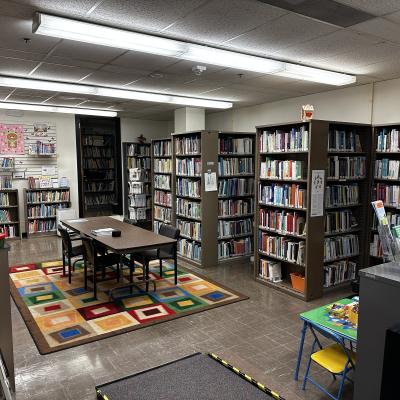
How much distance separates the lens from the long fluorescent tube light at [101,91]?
18.7 ft

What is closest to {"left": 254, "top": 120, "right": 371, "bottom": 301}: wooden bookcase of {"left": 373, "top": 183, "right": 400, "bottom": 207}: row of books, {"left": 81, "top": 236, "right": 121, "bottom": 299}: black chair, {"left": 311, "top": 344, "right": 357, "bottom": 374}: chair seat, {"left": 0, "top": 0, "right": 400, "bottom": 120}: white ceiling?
{"left": 373, "top": 183, "right": 400, "bottom": 207}: row of books

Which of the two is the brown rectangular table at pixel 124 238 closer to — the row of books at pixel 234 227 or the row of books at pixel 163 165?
the row of books at pixel 234 227

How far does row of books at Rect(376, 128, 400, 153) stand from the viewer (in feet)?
16.2

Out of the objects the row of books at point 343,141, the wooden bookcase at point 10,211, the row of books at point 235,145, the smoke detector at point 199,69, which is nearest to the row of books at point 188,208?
the row of books at point 235,145

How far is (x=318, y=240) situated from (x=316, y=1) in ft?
9.65

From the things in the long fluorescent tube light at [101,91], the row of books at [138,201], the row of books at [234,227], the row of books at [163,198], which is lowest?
the row of books at [234,227]

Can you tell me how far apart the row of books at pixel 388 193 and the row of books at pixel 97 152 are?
24.5 feet

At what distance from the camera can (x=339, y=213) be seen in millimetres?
5121

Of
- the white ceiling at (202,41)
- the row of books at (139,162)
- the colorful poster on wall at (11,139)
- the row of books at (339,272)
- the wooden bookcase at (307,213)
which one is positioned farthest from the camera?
the row of books at (139,162)

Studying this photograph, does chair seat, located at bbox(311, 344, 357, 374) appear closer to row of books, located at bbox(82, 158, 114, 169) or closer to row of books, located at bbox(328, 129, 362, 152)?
row of books, located at bbox(328, 129, 362, 152)

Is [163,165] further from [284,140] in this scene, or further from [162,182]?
[284,140]

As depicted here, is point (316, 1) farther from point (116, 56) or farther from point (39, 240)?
point (39, 240)

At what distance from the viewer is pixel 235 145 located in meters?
6.61

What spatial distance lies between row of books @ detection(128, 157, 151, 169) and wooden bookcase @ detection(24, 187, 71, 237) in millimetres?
1738
